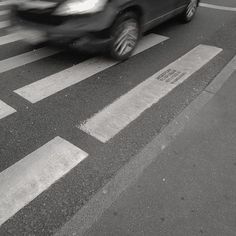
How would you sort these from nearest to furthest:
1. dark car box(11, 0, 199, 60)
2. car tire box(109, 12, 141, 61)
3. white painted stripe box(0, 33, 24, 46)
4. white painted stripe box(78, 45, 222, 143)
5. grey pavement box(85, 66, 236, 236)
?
grey pavement box(85, 66, 236, 236) → white painted stripe box(78, 45, 222, 143) → dark car box(11, 0, 199, 60) → car tire box(109, 12, 141, 61) → white painted stripe box(0, 33, 24, 46)

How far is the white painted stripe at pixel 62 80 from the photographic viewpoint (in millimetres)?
4770

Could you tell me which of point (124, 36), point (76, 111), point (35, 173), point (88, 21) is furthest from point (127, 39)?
point (35, 173)

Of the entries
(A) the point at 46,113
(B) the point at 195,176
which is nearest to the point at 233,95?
(B) the point at 195,176

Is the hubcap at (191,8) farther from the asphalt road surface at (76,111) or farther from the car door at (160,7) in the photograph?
the car door at (160,7)

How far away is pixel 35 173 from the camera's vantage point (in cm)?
339

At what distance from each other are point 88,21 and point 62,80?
103 cm

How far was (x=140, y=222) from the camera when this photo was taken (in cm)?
296

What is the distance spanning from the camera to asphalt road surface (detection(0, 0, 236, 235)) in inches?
125

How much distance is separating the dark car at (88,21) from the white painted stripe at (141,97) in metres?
0.92

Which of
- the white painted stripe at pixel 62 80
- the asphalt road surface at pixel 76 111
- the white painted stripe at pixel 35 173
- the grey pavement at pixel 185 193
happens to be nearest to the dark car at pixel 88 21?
the white painted stripe at pixel 62 80

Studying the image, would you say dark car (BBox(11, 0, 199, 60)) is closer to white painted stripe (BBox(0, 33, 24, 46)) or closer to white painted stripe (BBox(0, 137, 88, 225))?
white painted stripe (BBox(0, 33, 24, 46))

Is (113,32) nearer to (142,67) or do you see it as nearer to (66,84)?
(142,67)

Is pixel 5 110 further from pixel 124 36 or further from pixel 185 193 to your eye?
pixel 185 193

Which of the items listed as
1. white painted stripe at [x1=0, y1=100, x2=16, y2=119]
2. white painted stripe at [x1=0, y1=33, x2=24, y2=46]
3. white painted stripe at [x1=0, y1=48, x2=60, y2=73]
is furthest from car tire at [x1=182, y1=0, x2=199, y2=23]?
white painted stripe at [x1=0, y1=100, x2=16, y2=119]
